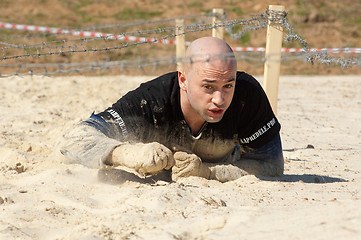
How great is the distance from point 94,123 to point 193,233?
4.63 feet

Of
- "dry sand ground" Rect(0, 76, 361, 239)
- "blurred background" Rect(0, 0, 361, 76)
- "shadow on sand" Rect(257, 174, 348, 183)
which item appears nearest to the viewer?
"dry sand ground" Rect(0, 76, 361, 239)

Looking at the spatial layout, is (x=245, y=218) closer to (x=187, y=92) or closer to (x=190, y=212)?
(x=190, y=212)

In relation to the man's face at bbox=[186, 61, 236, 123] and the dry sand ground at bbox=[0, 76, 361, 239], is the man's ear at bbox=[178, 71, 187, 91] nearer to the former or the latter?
the man's face at bbox=[186, 61, 236, 123]

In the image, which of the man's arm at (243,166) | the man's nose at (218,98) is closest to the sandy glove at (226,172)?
the man's arm at (243,166)

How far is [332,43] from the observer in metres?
15.1

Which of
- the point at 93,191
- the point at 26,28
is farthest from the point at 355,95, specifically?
the point at 26,28

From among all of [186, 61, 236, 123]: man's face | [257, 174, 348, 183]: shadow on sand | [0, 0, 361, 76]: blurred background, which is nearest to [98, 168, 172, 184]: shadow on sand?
[186, 61, 236, 123]: man's face

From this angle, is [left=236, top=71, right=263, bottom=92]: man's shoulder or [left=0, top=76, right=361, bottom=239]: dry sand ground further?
[left=236, top=71, right=263, bottom=92]: man's shoulder

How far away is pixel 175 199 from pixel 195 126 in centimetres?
88

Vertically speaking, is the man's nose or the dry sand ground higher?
the man's nose

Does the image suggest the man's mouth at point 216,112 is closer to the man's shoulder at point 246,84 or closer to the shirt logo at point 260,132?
the man's shoulder at point 246,84

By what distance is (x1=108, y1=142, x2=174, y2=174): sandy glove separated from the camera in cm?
309

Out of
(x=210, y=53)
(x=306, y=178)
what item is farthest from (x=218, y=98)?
(x=306, y=178)

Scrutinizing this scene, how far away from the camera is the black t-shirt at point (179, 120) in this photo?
360cm
